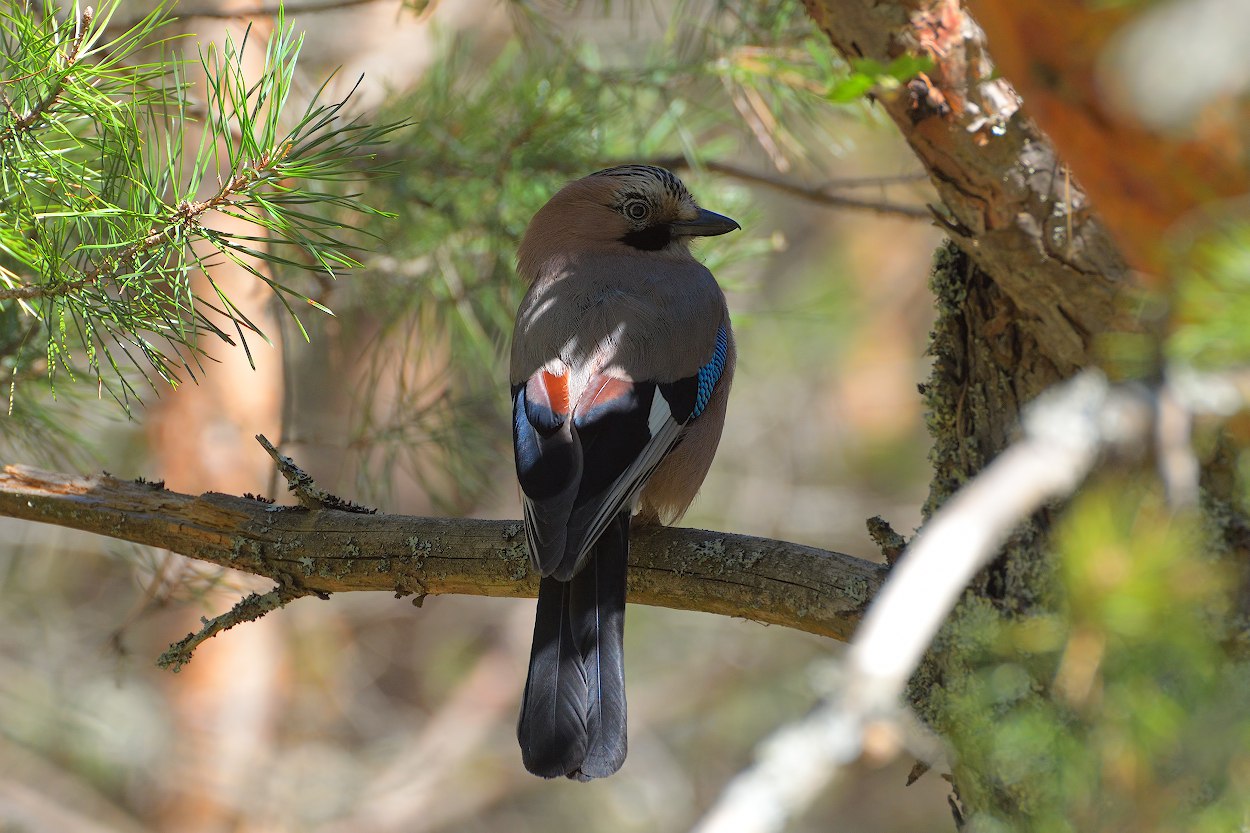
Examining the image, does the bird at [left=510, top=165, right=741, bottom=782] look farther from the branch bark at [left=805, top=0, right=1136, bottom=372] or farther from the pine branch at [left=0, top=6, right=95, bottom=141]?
the pine branch at [left=0, top=6, right=95, bottom=141]

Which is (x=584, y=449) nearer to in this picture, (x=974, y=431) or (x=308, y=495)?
(x=308, y=495)

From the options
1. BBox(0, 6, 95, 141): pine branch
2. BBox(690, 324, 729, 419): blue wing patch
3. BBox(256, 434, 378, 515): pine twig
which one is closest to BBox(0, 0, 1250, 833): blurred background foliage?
BBox(0, 6, 95, 141): pine branch

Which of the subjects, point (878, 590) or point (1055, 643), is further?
point (878, 590)

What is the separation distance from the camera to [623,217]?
329 centimetres

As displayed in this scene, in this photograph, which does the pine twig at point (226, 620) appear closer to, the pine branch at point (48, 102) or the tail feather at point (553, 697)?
the tail feather at point (553, 697)

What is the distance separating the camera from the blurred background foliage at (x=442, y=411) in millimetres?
1155

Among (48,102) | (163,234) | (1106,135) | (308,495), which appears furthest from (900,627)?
(308,495)

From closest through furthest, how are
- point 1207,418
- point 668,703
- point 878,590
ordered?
point 1207,418 < point 878,590 < point 668,703

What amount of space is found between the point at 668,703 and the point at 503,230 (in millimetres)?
4611

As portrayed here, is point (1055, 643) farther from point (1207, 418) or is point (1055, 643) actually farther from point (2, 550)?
point (2, 550)

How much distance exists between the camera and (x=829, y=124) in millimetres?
4102

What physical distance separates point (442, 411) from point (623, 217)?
91 cm

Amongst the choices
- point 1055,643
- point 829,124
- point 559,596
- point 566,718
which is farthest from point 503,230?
point 1055,643

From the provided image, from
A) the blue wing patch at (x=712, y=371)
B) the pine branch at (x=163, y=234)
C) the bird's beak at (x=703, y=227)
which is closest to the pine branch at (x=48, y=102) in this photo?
the pine branch at (x=163, y=234)
